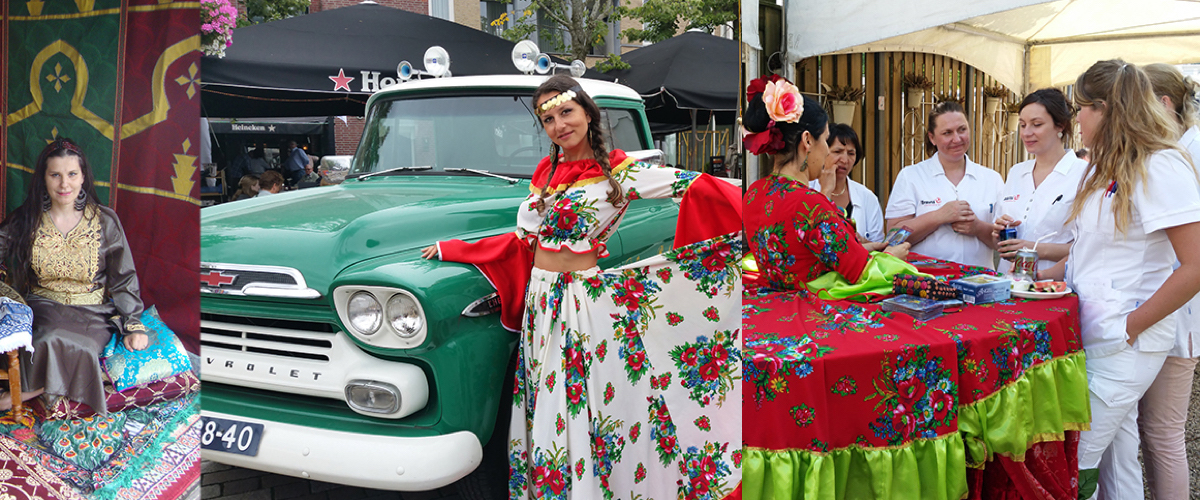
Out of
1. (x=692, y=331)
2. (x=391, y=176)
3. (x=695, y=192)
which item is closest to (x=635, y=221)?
(x=695, y=192)

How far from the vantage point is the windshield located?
1.90 meters

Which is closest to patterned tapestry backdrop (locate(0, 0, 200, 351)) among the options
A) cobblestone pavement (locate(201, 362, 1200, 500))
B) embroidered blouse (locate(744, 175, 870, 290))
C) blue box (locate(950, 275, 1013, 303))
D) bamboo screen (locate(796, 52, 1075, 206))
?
cobblestone pavement (locate(201, 362, 1200, 500))

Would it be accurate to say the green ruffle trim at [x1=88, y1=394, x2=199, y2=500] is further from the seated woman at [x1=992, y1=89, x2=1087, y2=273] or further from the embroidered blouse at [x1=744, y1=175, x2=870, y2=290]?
the seated woman at [x1=992, y1=89, x2=1087, y2=273]

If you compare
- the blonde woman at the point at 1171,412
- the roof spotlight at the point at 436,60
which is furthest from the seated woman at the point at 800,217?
the blonde woman at the point at 1171,412

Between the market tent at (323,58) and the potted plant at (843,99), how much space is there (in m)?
3.17

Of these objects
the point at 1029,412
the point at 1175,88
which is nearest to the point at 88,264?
the point at 1029,412

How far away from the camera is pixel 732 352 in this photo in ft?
6.06

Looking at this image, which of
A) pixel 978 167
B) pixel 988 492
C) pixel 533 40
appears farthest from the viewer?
pixel 978 167

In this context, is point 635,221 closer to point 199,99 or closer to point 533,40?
point 533,40

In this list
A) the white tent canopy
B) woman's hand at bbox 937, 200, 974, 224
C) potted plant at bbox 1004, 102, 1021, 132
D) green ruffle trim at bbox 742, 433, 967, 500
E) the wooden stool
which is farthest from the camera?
potted plant at bbox 1004, 102, 1021, 132

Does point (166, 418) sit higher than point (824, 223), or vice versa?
point (824, 223)

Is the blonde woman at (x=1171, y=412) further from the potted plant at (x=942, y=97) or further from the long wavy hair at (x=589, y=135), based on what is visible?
the potted plant at (x=942, y=97)

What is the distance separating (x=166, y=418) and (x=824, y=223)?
182 cm

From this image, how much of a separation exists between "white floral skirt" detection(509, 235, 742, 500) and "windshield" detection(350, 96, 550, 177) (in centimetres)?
35
